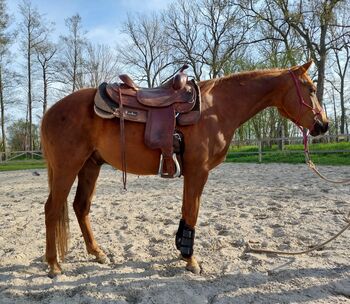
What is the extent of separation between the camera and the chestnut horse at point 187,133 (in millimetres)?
2943

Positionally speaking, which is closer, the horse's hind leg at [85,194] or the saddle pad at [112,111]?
the saddle pad at [112,111]

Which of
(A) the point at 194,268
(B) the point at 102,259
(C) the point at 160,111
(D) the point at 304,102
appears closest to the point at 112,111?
(C) the point at 160,111

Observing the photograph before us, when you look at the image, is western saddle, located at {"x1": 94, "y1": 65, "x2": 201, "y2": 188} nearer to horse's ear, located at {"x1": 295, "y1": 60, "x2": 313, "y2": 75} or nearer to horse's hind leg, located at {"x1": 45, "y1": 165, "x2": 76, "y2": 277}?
horse's hind leg, located at {"x1": 45, "y1": 165, "x2": 76, "y2": 277}

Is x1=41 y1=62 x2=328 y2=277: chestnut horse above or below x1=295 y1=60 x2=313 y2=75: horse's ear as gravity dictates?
below

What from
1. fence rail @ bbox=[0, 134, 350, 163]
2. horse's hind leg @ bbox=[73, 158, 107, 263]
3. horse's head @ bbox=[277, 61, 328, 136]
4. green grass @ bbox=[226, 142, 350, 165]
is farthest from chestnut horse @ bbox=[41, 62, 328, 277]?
fence rail @ bbox=[0, 134, 350, 163]

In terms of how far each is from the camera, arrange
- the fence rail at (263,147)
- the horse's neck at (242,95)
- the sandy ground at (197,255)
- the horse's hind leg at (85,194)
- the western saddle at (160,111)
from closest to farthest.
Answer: the sandy ground at (197,255), the western saddle at (160,111), the horse's neck at (242,95), the horse's hind leg at (85,194), the fence rail at (263,147)

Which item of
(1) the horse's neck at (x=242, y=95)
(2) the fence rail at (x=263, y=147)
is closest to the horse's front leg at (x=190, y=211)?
(1) the horse's neck at (x=242, y=95)

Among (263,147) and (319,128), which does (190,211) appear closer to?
(319,128)

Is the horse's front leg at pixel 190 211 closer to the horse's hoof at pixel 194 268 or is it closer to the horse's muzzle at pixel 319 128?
the horse's hoof at pixel 194 268

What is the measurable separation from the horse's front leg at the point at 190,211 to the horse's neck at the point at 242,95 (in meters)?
0.60

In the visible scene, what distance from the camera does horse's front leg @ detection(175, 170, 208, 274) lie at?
9.66 feet

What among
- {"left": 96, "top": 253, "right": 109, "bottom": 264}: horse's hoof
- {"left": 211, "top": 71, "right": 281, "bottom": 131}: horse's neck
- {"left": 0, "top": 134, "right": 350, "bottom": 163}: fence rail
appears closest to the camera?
{"left": 211, "top": 71, "right": 281, "bottom": 131}: horse's neck

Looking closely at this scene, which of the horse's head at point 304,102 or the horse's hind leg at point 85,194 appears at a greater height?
the horse's head at point 304,102

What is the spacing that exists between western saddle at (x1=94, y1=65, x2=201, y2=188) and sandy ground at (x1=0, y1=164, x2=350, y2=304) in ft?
3.13
